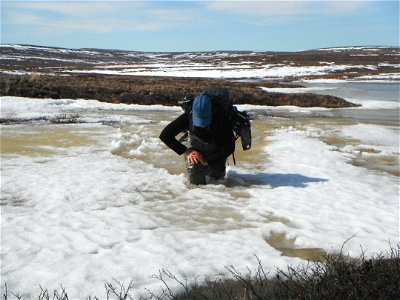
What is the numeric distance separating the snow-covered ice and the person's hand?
43 centimetres

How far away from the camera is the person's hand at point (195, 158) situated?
19.8ft

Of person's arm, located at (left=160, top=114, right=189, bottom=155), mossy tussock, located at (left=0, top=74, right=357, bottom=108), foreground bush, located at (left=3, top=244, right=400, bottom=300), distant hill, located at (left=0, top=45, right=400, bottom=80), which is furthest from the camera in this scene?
distant hill, located at (left=0, top=45, right=400, bottom=80)

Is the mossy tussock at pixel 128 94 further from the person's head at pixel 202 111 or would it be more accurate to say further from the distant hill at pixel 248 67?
the distant hill at pixel 248 67

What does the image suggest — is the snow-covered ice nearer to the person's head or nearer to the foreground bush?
the foreground bush

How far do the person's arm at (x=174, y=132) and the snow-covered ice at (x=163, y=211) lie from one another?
65cm

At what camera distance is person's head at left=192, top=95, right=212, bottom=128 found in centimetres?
564

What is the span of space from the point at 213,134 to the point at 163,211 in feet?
4.92

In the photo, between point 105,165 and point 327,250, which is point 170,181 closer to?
point 105,165

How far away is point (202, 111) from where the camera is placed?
18.5 feet

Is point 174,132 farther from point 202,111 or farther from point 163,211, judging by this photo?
point 163,211

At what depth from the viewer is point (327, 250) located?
4.21 m

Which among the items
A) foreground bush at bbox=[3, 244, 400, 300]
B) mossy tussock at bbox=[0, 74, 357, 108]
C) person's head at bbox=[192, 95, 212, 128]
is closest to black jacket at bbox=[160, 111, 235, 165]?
person's head at bbox=[192, 95, 212, 128]

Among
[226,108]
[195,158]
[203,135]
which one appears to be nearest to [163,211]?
[195,158]

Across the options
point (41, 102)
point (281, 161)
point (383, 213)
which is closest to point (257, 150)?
point (281, 161)
